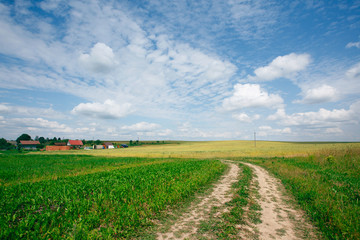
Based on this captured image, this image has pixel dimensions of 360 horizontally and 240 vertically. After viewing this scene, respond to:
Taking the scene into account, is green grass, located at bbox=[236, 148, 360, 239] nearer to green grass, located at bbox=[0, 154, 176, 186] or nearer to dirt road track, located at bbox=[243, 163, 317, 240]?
dirt road track, located at bbox=[243, 163, 317, 240]

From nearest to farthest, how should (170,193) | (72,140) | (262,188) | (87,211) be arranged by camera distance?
(87,211) → (170,193) → (262,188) → (72,140)

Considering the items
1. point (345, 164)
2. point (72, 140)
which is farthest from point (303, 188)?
point (72, 140)

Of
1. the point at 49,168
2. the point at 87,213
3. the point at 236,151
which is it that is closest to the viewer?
the point at 87,213

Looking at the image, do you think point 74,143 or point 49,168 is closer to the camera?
point 49,168

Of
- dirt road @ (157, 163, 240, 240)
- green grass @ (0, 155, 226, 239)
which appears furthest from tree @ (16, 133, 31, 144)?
dirt road @ (157, 163, 240, 240)

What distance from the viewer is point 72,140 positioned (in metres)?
121

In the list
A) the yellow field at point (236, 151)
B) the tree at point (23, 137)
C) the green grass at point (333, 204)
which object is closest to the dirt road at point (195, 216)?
the green grass at point (333, 204)

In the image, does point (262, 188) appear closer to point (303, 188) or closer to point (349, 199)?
point (303, 188)

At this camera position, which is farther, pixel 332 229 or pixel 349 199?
pixel 349 199

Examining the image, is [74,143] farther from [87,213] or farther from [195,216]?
[195,216]

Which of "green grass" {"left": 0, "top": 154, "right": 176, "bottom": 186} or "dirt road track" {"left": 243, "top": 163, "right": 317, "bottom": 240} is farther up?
"dirt road track" {"left": 243, "top": 163, "right": 317, "bottom": 240}

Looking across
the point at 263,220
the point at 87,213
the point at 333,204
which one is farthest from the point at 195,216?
the point at 333,204

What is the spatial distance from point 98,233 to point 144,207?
245 centimetres

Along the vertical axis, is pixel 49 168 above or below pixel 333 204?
below
